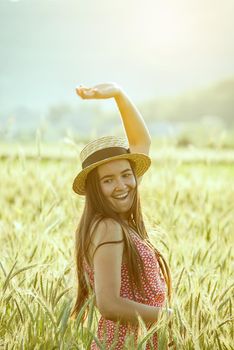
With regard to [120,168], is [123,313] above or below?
below

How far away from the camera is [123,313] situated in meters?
2.23

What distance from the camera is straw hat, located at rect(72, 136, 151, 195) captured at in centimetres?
240

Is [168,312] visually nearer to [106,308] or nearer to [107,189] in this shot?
[106,308]

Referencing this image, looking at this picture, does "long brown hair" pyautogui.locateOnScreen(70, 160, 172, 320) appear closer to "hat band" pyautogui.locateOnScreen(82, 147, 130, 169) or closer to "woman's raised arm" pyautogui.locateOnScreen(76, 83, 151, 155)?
"hat band" pyautogui.locateOnScreen(82, 147, 130, 169)

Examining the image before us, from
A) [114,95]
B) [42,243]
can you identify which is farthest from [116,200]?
[42,243]

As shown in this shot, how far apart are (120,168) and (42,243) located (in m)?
1.08

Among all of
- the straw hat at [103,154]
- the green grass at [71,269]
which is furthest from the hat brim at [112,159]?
the green grass at [71,269]

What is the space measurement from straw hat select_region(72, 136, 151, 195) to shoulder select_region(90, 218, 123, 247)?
0.55 feet

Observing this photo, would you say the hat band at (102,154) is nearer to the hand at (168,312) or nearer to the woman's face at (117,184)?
the woman's face at (117,184)

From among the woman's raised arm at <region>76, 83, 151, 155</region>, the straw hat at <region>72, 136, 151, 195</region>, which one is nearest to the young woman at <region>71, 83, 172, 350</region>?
the straw hat at <region>72, 136, 151, 195</region>

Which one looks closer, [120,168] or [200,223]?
[120,168]

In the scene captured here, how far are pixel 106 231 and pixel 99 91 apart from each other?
0.49m

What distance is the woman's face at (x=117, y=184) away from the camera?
2.37 metres

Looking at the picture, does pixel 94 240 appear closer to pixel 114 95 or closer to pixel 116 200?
pixel 116 200
